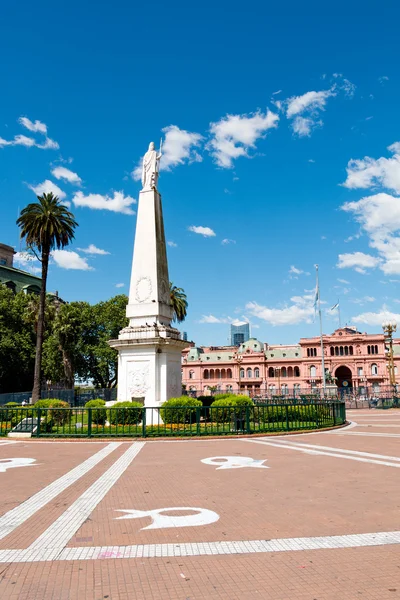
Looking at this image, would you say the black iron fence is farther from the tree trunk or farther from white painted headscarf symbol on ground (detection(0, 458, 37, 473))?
the tree trunk

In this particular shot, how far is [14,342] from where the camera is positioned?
47656 mm

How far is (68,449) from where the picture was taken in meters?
14.0

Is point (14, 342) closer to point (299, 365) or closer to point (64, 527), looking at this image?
point (64, 527)


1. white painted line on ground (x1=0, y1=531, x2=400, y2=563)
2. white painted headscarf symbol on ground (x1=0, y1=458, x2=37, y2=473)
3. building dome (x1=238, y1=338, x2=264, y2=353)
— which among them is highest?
building dome (x1=238, y1=338, x2=264, y2=353)

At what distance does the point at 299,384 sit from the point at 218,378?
17712mm

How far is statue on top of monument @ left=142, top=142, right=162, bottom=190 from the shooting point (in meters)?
24.1

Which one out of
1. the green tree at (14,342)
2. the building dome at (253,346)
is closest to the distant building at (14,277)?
the green tree at (14,342)

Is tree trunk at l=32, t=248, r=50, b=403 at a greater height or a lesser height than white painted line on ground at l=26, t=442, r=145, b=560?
greater

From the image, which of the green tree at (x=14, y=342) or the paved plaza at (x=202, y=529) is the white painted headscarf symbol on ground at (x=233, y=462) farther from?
the green tree at (x=14, y=342)

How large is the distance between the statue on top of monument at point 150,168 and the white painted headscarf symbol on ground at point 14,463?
612 inches

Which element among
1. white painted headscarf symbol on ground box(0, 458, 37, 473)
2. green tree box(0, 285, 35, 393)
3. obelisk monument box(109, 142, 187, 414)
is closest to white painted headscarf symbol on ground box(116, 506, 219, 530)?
white painted headscarf symbol on ground box(0, 458, 37, 473)

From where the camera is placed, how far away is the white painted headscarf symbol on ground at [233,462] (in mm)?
10377

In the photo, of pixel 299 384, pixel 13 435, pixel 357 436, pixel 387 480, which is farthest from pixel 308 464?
pixel 299 384

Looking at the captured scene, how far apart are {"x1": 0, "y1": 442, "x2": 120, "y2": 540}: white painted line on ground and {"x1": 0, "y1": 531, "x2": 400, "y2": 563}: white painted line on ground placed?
35.6 inches
